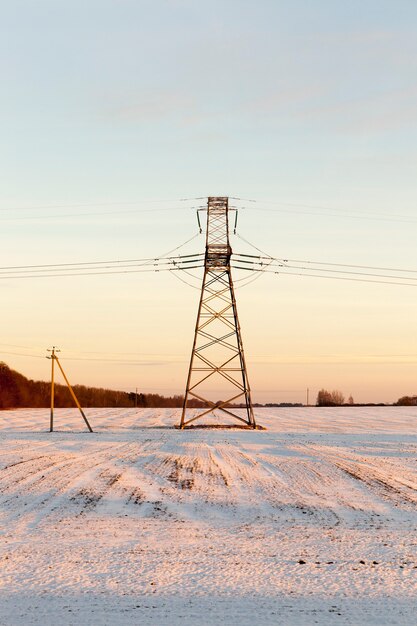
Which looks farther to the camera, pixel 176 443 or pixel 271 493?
pixel 176 443

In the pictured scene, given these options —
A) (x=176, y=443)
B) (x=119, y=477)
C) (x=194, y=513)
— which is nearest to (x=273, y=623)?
(x=194, y=513)

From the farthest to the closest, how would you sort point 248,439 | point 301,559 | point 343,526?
point 248,439
point 343,526
point 301,559

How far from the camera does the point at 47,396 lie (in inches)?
3438

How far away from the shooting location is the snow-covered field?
7.03 m

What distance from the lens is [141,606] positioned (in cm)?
702

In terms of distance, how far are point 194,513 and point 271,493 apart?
243cm

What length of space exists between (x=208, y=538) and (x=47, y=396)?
8023 centimetres

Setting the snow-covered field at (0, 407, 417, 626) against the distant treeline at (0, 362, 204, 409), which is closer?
the snow-covered field at (0, 407, 417, 626)

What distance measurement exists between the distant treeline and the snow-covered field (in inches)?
2343

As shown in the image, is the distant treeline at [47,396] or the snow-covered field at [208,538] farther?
the distant treeline at [47,396]

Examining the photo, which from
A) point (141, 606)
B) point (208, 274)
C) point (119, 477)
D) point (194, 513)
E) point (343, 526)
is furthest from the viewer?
point (208, 274)

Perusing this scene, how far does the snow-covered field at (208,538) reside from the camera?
7027 millimetres

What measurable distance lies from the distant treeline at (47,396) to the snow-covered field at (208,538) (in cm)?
5952

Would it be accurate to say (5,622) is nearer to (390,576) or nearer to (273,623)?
(273,623)
